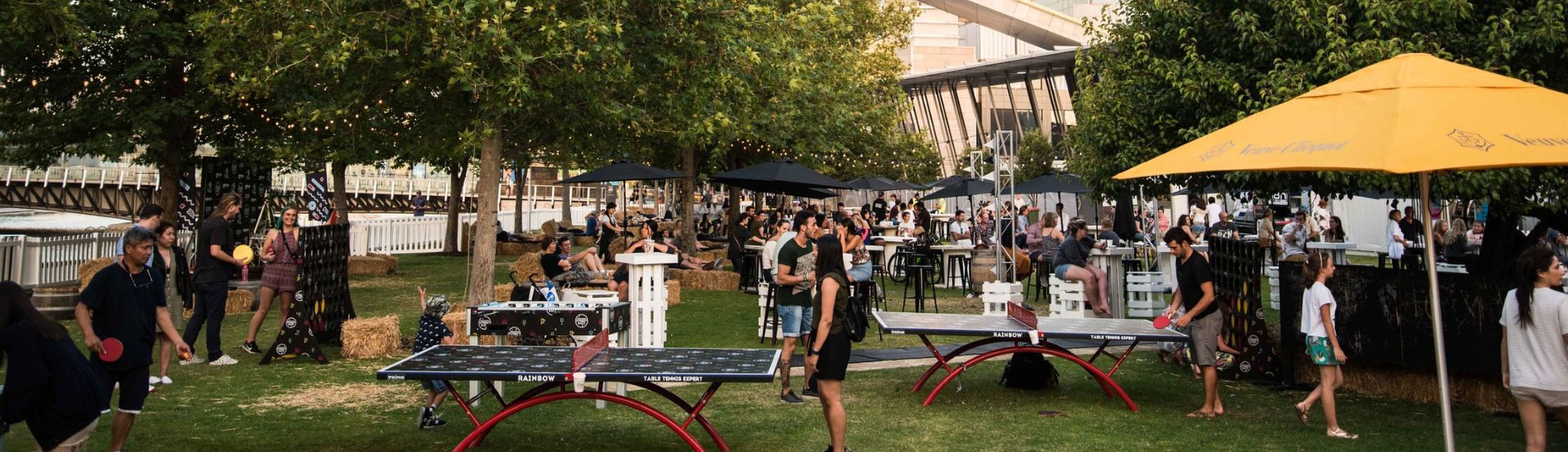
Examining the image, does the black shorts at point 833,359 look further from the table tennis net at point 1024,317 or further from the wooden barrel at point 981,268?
the wooden barrel at point 981,268

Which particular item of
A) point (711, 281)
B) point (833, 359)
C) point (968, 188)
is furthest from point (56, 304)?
point (968, 188)

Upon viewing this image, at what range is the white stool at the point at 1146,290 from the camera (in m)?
13.7

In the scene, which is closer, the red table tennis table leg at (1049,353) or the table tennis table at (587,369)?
the table tennis table at (587,369)

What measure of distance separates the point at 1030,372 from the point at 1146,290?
15.4 ft

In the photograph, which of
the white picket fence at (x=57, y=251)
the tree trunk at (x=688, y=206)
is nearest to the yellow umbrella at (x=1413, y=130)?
the white picket fence at (x=57, y=251)

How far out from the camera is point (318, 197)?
81.1 feet

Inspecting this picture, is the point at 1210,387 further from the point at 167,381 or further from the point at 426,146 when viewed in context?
the point at 426,146

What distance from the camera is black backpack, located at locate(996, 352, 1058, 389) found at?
31.8 feet

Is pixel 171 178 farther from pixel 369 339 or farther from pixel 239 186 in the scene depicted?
pixel 369 339

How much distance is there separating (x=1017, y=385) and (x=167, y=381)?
672cm

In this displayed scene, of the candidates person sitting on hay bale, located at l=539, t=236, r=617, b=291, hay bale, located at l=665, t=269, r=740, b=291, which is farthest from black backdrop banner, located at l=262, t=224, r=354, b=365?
hay bale, located at l=665, t=269, r=740, b=291

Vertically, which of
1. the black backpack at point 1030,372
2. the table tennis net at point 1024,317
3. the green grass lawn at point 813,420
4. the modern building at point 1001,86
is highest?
the modern building at point 1001,86

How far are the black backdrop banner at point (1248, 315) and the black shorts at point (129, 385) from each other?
7.76 metres

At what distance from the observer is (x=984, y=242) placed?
22.6 meters
